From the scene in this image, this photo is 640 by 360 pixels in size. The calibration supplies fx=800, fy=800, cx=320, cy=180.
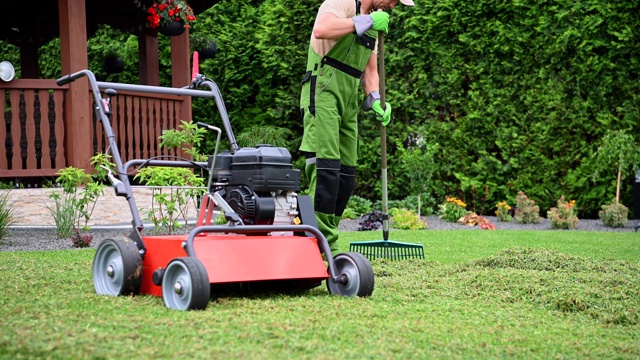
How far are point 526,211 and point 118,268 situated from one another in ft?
23.1

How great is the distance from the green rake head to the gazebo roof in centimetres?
596

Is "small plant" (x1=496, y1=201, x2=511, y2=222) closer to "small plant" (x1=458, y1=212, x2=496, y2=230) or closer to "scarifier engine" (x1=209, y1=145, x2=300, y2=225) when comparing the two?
"small plant" (x1=458, y1=212, x2=496, y2=230)

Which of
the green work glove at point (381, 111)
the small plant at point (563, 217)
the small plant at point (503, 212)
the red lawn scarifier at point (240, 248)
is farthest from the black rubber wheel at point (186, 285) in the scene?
the small plant at point (503, 212)

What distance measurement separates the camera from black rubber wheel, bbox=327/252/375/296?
3701 mm

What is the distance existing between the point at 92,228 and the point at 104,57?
5.58m

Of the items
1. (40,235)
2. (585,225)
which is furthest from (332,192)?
(585,225)

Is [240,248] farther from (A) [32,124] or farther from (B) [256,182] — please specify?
(A) [32,124]

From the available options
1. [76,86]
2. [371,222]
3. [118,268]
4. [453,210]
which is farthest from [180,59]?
[118,268]

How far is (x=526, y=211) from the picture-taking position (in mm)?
9914

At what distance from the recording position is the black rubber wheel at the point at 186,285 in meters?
3.24

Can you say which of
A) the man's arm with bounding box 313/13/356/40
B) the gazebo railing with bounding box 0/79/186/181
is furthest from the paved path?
the man's arm with bounding box 313/13/356/40

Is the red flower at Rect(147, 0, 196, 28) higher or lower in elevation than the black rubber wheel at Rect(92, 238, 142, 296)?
higher

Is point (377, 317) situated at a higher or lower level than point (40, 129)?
lower

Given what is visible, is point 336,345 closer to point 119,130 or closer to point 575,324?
point 575,324
